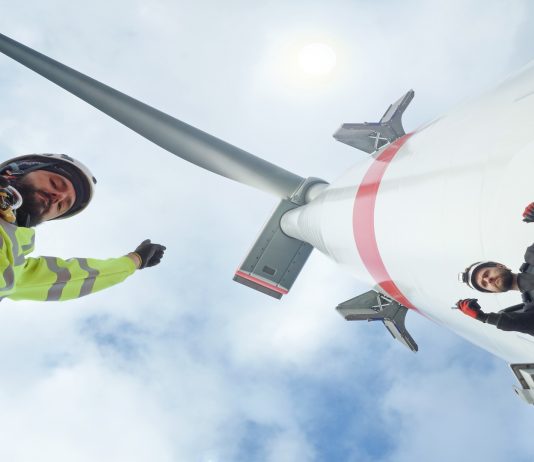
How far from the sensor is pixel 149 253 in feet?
12.6

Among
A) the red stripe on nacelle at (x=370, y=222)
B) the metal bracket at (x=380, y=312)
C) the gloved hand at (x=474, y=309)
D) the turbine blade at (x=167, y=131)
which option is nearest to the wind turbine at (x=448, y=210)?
the red stripe on nacelle at (x=370, y=222)

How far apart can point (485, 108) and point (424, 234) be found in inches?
34.6

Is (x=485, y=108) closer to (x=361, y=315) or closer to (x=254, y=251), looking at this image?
(x=361, y=315)

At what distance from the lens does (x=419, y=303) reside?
3.75 metres

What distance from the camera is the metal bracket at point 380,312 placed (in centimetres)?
781

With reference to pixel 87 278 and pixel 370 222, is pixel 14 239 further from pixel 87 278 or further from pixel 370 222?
pixel 370 222

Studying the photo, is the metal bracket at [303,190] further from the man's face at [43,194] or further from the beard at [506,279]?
the beard at [506,279]

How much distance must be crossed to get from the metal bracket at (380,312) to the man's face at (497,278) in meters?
5.78

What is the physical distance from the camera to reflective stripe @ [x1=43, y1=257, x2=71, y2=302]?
3.12 metres

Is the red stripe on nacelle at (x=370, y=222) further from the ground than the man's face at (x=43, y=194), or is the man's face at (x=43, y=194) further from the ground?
the red stripe on nacelle at (x=370, y=222)

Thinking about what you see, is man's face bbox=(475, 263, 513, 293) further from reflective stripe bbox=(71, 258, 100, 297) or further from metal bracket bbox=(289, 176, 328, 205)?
metal bracket bbox=(289, 176, 328, 205)

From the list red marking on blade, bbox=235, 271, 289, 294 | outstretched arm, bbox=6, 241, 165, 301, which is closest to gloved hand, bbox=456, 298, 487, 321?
outstretched arm, bbox=6, 241, 165, 301

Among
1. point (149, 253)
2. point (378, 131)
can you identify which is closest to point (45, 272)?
point (149, 253)

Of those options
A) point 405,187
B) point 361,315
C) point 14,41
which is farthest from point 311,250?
point 14,41
